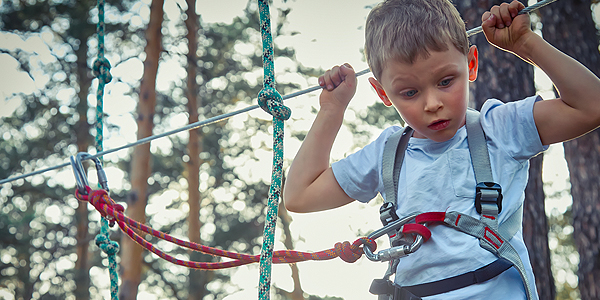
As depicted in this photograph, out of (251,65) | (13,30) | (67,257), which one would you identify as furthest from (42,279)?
(251,65)

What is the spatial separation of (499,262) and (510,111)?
1.09 feet

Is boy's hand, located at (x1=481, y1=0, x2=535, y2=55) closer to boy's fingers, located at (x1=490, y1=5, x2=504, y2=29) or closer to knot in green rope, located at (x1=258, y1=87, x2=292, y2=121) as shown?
boy's fingers, located at (x1=490, y1=5, x2=504, y2=29)

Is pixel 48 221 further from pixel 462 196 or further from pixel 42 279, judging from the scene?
pixel 462 196

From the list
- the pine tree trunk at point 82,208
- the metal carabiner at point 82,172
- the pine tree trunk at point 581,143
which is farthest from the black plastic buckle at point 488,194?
the pine tree trunk at point 82,208

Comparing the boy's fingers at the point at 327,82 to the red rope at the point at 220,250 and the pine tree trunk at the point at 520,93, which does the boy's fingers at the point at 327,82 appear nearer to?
the red rope at the point at 220,250

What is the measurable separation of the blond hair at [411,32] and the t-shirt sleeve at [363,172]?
0.21m

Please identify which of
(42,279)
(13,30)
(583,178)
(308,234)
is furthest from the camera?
(42,279)

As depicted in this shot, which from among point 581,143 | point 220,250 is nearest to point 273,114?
Result: point 220,250

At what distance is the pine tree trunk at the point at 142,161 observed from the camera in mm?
6172

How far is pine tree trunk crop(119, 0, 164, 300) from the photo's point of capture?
617 cm

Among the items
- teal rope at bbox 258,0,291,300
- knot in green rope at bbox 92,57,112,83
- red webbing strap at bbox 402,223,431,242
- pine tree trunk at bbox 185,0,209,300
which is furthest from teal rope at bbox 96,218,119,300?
pine tree trunk at bbox 185,0,209,300

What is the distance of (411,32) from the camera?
112 centimetres

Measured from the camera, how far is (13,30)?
819 cm

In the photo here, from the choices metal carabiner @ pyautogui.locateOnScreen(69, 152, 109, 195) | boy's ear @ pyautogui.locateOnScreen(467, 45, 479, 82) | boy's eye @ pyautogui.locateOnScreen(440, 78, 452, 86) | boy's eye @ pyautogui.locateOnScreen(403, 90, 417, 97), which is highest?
metal carabiner @ pyautogui.locateOnScreen(69, 152, 109, 195)
